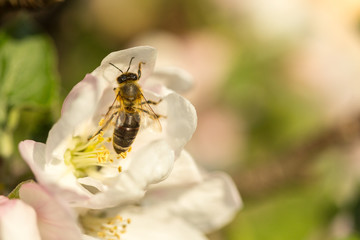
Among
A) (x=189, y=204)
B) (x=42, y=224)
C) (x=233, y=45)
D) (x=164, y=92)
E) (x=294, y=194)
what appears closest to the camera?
(x=42, y=224)

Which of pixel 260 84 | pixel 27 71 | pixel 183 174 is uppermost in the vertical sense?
pixel 27 71

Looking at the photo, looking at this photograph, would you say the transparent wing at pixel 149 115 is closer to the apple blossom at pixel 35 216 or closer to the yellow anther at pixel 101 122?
the yellow anther at pixel 101 122

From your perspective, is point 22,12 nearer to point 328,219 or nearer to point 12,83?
point 12,83

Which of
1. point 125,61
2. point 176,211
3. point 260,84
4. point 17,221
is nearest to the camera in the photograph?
point 17,221

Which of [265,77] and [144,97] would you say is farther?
[265,77]

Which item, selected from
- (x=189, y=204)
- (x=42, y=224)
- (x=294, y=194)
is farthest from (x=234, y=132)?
(x=42, y=224)

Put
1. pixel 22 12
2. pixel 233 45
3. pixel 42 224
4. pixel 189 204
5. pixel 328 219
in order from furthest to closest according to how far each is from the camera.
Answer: pixel 233 45 → pixel 328 219 → pixel 22 12 → pixel 189 204 → pixel 42 224

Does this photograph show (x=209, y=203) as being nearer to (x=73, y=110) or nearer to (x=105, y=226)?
(x=105, y=226)

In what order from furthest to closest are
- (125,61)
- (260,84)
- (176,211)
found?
(260,84) < (176,211) < (125,61)

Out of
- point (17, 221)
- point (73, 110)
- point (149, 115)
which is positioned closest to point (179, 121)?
point (149, 115)
